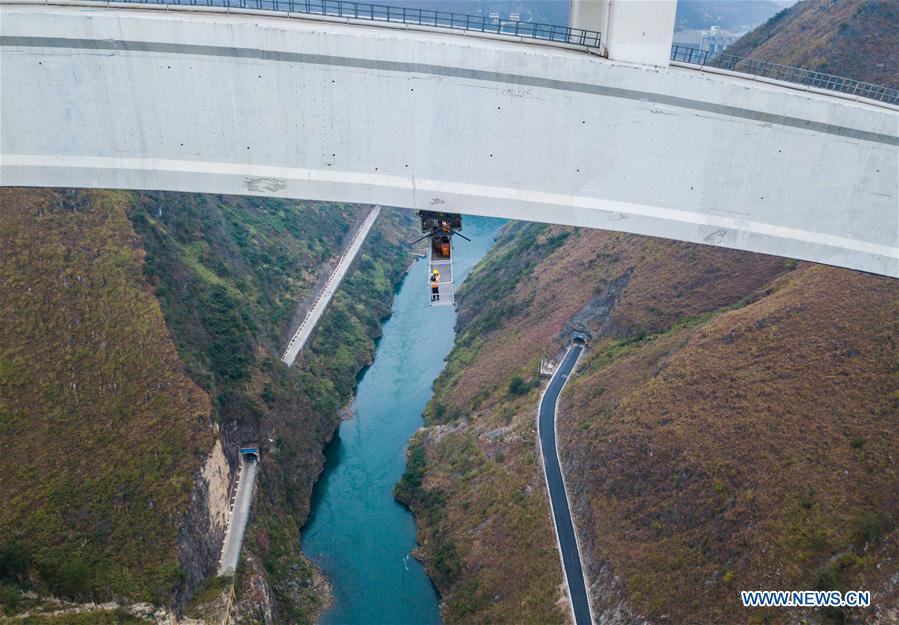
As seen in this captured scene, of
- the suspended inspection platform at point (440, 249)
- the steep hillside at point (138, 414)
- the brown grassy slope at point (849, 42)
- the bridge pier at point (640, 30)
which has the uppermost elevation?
the bridge pier at point (640, 30)

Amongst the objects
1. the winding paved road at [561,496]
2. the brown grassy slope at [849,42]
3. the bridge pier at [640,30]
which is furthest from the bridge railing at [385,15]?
the brown grassy slope at [849,42]

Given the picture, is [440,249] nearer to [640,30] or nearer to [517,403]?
[640,30]

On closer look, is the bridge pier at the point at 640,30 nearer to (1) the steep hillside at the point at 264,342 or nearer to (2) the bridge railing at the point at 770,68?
(2) the bridge railing at the point at 770,68

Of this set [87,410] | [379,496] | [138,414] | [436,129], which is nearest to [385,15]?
[436,129]

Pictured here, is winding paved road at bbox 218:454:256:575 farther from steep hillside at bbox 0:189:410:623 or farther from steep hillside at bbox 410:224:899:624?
steep hillside at bbox 410:224:899:624

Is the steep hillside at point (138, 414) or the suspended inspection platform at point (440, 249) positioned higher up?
the suspended inspection platform at point (440, 249)

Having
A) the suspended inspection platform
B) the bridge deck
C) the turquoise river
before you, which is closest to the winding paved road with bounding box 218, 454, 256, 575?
the turquoise river

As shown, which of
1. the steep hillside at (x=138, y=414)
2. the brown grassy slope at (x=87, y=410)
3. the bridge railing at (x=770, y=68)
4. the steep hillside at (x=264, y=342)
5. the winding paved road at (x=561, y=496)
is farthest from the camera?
Result: the steep hillside at (x=264, y=342)
